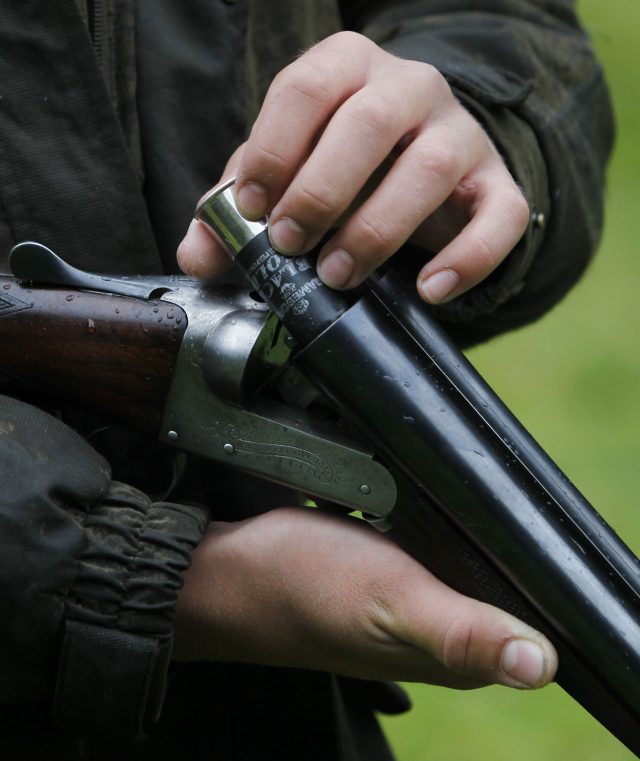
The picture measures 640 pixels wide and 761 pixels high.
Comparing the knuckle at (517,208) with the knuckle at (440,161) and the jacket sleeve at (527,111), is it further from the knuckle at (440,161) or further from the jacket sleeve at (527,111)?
the jacket sleeve at (527,111)

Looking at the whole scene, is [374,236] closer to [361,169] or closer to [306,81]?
[361,169]

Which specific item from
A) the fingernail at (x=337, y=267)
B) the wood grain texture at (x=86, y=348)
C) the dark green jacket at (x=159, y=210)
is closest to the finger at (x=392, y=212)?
the fingernail at (x=337, y=267)

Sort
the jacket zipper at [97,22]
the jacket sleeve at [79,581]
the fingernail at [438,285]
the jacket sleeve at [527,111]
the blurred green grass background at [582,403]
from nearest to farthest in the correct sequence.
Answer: the jacket sleeve at [79,581] < the fingernail at [438,285] < the jacket zipper at [97,22] < the jacket sleeve at [527,111] < the blurred green grass background at [582,403]

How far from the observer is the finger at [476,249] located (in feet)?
4.04

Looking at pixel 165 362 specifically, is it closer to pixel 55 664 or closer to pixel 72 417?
pixel 72 417

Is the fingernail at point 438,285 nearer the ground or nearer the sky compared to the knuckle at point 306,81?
nearer the ground

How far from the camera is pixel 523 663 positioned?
1.14 meters

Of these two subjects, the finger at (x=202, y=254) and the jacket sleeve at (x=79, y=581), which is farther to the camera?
the finger at (x=202, y=254)

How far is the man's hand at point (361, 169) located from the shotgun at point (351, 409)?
1.9 inches

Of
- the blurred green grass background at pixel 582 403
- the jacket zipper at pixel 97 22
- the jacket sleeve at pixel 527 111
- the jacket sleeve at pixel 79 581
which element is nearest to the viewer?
the jacket sleeve at pixel 79 581

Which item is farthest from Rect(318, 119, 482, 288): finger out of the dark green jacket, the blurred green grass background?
the blurred green grass background

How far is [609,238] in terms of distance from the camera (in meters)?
5.72

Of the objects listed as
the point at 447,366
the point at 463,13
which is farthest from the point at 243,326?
the point at 463,13

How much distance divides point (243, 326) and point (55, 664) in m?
0.43
